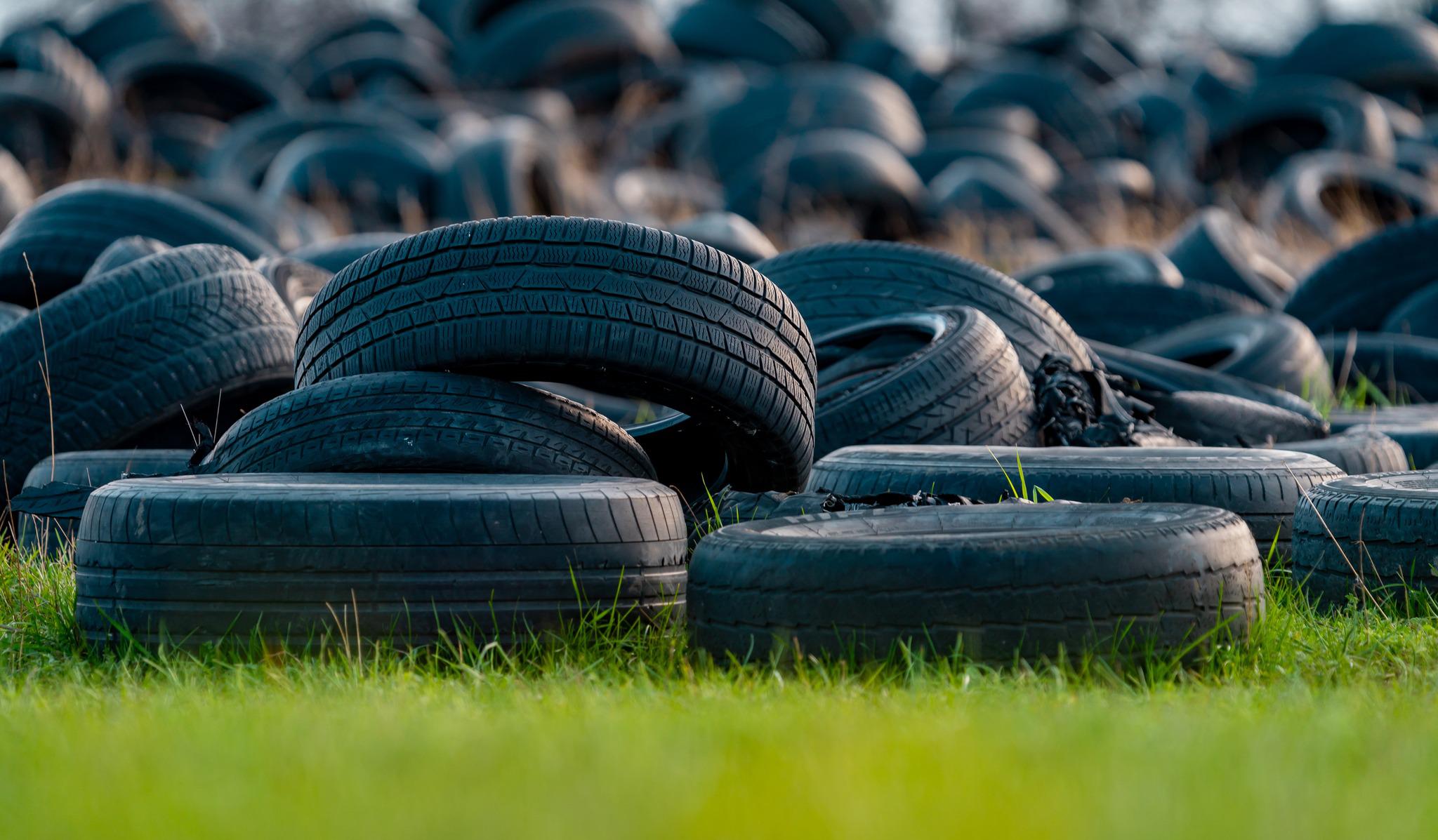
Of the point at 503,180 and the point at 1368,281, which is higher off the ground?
the point at 503,180

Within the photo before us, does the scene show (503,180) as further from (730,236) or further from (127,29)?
(127,29)

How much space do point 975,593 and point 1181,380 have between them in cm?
375

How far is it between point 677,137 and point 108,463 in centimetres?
1420

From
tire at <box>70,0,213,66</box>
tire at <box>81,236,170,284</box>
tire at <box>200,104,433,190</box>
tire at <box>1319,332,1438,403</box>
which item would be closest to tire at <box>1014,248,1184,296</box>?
tire at <box>1319,332,1438,403</box>

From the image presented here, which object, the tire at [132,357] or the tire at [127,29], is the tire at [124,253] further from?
the tire at [127,29]

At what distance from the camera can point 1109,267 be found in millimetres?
10312

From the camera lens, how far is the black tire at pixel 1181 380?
6367 mm

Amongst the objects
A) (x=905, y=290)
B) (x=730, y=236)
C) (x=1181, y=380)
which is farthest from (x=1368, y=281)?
(x=905, y=290)

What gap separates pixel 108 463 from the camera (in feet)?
16.3

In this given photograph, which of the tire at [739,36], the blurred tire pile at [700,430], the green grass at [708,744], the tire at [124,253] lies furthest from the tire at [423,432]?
the tire at [739,36]

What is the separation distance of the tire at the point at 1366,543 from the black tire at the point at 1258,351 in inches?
126

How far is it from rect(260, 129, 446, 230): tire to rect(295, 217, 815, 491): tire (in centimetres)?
1027

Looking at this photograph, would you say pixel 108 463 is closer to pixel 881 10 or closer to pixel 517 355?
pixel 517 355

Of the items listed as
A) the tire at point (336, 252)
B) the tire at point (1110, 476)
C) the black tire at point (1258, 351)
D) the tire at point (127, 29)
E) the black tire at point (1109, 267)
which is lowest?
the black tire at point (1258, 351)
